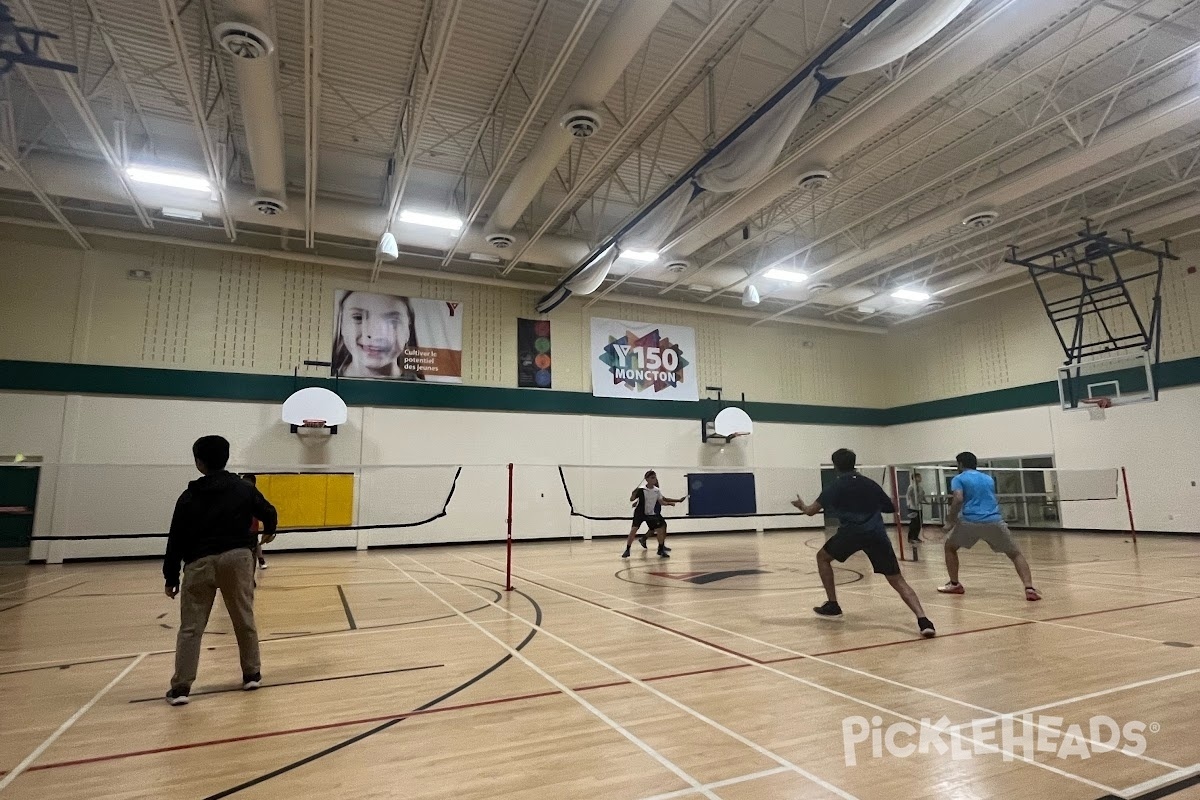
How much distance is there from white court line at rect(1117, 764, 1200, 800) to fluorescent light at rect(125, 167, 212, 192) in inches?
568

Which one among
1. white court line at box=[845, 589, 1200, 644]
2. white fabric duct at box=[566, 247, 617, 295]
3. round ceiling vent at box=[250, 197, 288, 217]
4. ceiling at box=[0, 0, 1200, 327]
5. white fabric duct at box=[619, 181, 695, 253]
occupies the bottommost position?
white court line at box=[845, 589, 1200, 644]

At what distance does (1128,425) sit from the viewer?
1691cm

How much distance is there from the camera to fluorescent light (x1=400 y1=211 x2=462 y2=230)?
13266 mm

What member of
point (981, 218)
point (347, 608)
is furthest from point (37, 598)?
point (981, 218)

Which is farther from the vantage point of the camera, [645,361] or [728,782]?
[645,361]

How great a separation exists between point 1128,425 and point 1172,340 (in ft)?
8.06

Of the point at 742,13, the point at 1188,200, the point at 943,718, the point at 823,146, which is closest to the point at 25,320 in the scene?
the point at 742,13

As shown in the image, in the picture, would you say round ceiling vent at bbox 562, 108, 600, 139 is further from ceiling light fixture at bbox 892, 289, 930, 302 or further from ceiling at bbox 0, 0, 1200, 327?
ceiling light fixture at bbox 892, 289, 930, 302

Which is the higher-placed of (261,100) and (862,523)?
(261,100)

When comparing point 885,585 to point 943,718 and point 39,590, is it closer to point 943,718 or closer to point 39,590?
point 943,718

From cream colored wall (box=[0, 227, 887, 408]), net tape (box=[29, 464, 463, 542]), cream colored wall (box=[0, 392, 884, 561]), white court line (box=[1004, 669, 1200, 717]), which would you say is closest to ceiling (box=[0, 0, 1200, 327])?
cream colored wall (box=[0, 227, 887, 408])

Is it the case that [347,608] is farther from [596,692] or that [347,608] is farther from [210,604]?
[596,692]

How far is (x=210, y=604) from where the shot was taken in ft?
13.8
